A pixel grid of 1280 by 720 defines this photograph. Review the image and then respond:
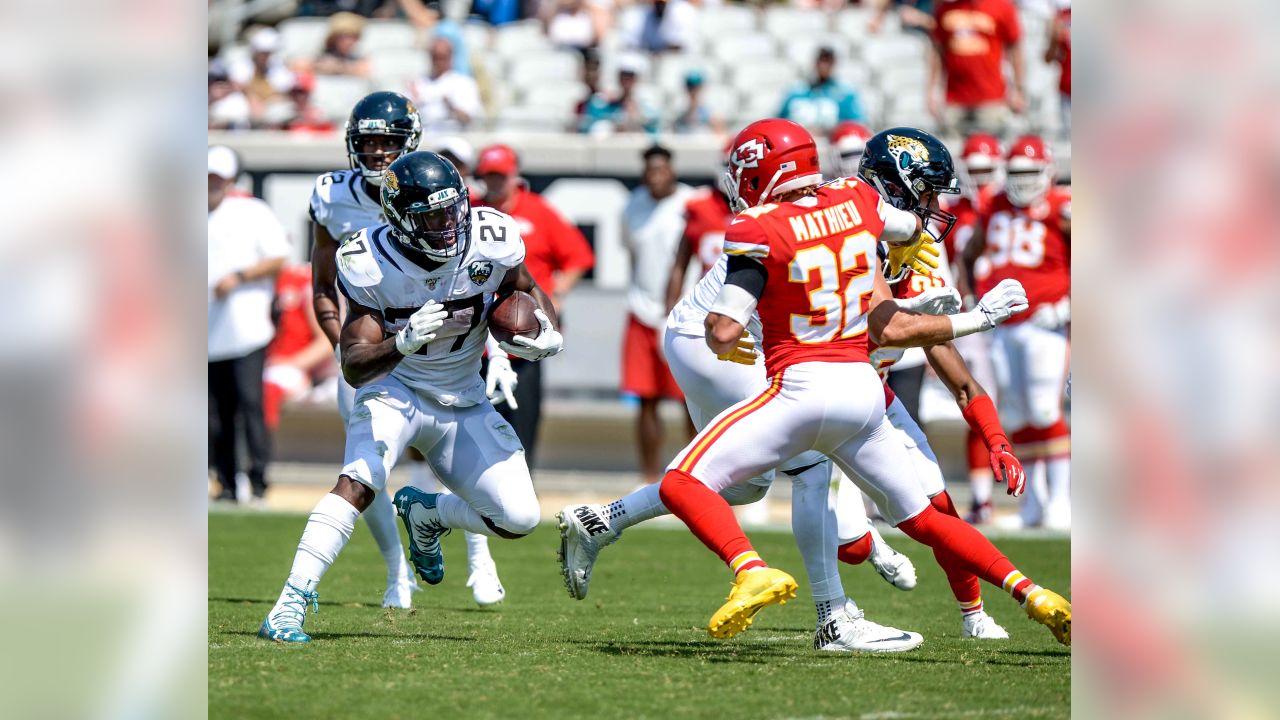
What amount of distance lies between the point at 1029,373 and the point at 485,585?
4565 millimetres

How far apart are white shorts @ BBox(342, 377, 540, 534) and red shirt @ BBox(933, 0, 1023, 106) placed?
8.12 meters

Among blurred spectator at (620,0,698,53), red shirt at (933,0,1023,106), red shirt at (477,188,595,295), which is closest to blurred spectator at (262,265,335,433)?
red shirt at (477,188,595,295)

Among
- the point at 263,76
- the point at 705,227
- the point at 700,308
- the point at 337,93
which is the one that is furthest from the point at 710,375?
the point at 263,76

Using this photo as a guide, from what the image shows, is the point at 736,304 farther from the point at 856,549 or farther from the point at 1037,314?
the point at 1037,314

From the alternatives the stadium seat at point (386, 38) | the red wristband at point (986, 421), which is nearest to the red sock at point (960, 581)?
the red wristband at point (986, 421)

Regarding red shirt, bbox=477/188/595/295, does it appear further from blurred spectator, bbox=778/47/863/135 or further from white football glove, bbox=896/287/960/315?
white football glove, bbox=896/287/960/315

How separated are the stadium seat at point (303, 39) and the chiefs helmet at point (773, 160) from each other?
40.4 feet

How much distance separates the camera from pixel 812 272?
534 cm

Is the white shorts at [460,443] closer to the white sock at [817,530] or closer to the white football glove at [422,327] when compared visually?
the white football glove at [422,327]

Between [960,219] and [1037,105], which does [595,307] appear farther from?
[1037,105]
